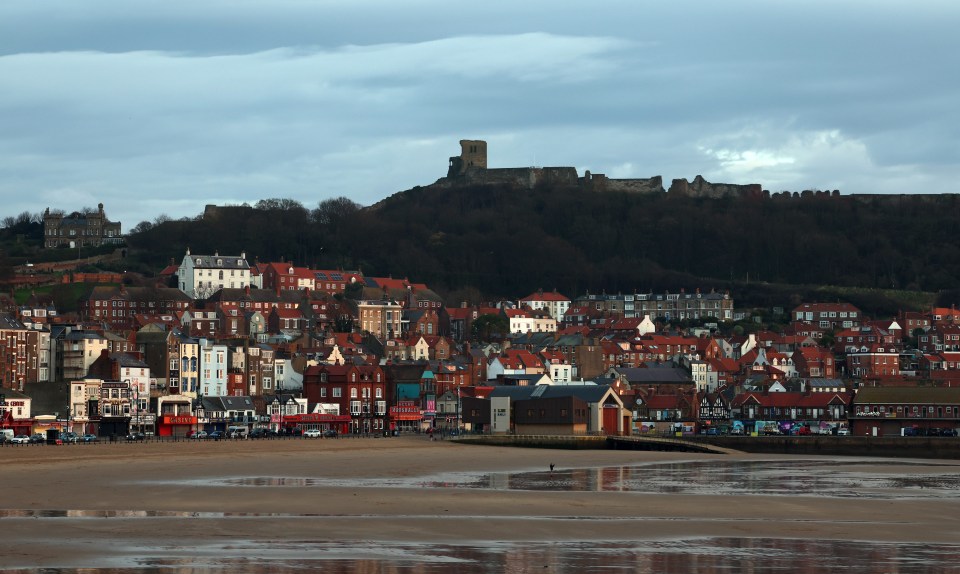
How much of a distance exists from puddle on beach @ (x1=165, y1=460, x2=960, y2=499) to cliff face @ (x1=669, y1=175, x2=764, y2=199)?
453 feet

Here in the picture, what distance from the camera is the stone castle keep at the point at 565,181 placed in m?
188

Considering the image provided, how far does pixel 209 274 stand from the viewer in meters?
126

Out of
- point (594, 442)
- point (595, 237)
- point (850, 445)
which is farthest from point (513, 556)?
point (595, 237)

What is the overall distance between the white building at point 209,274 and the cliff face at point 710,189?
76005 mm

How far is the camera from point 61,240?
494 ft

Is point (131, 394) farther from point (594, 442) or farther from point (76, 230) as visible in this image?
point (76, 230)

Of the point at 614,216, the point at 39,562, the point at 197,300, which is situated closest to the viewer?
the point at 39,562

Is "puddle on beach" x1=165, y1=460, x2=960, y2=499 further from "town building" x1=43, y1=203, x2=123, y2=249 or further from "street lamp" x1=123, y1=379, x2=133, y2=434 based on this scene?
"town building" x1=43, y1=203, x2=123, y2=249

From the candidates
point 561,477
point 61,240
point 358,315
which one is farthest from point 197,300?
point 561,477

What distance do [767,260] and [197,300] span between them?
7896 cm

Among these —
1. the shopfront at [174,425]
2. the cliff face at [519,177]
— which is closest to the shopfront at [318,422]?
the shopfront at [174,425]

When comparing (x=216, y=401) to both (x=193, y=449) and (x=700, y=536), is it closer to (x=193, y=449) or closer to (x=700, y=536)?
(x=193, y=449)

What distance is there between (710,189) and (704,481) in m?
151

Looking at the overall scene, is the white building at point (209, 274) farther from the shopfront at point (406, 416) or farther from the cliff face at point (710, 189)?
the cliff face at point (710, 189)
